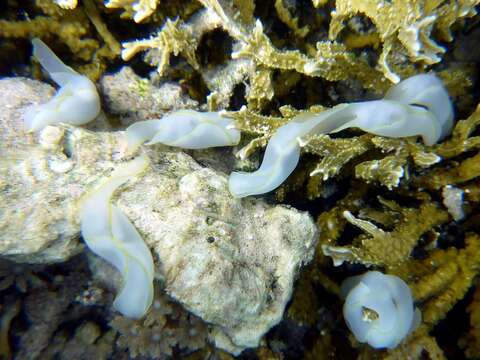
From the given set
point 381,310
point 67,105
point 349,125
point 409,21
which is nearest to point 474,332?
point 381,310

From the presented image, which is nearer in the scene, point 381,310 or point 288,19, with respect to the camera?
point 381,310

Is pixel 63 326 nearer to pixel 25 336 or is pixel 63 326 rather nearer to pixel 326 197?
pixel 25 336

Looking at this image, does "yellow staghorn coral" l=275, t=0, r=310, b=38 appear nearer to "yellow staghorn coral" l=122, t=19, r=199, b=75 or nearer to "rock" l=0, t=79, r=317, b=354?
"yellow staghorn coral" l=122, t=19, r=199, b=75

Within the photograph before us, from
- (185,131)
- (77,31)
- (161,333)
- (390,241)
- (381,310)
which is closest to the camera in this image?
(381,310)

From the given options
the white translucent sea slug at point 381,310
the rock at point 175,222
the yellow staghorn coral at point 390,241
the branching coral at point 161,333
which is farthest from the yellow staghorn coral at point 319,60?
the branching coral at point 161,333

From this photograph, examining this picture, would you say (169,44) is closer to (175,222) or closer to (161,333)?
(175,222)

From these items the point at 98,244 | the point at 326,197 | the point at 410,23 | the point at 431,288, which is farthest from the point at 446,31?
the point at 98,244

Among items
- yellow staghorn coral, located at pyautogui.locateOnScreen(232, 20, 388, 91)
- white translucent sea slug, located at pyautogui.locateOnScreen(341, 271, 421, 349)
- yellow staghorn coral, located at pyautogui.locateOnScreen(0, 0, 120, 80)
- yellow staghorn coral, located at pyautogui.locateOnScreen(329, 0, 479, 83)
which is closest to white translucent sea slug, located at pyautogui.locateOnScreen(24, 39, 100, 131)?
yellow staghorn coral, located at pyautogui.locateOnScreen(0, 0, 120, 80)
